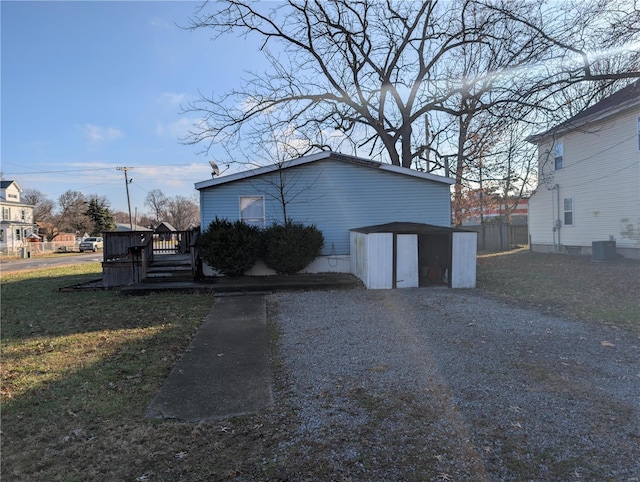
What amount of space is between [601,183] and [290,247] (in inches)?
473

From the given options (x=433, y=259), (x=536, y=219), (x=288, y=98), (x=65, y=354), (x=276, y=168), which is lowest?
(x=65, y=354)

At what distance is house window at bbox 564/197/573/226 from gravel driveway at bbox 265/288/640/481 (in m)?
12.3

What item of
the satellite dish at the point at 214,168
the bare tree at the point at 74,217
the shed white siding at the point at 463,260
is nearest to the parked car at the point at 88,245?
the bare tree at the point at 74,217

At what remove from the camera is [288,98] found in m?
17.1

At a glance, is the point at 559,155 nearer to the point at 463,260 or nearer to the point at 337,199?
the point at 463,260

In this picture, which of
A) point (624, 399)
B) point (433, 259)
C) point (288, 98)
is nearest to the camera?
point (624, 399)

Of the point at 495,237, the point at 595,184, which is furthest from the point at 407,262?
the point at 495,237

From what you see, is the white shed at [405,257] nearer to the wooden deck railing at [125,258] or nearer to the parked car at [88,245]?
the wooden deck railing at [125,258]

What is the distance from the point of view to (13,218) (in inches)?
1757

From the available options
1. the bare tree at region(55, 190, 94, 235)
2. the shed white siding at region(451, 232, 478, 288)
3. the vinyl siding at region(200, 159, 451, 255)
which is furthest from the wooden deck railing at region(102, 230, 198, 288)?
the bare tree at region(55, 190, 94, 235)

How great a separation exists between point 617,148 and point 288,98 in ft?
41.6

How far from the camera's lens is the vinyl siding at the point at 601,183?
13164mm

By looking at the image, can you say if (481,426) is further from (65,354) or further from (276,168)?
(276,168)

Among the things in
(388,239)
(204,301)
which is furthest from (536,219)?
(204,301)
